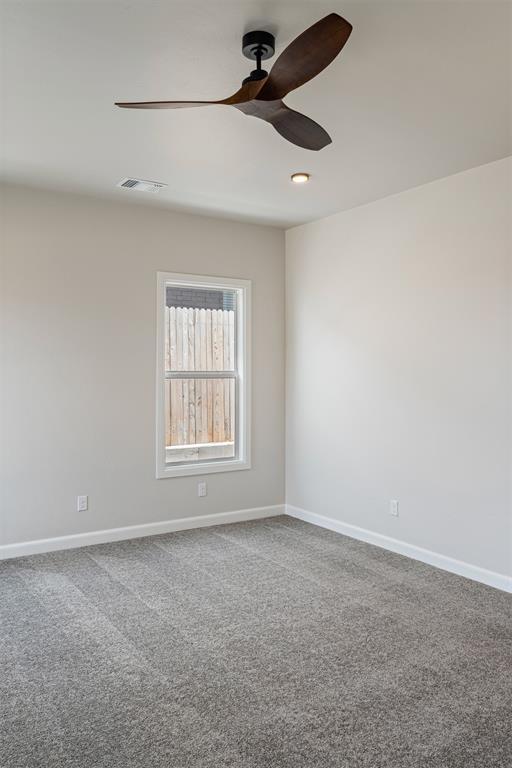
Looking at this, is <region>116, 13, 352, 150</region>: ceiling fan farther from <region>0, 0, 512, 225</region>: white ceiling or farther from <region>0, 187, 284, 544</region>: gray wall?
<region>0, 187, 284, 544</region>: gray wall

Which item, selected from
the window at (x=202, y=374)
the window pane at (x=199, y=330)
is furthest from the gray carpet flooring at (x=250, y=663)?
the window pane at (x=199, y=330)

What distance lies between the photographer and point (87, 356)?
14.7 ft

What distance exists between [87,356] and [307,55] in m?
3.08

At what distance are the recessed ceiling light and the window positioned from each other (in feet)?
4.38

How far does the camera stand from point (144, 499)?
476 centimetres

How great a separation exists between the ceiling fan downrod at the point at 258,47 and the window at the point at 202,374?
2.62 meters

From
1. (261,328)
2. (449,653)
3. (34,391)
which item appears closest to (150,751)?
(449,653)

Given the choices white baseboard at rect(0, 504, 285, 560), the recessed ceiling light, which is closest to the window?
white baseboard at rect(0, 504, 285, 560)

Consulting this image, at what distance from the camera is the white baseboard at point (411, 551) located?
3652 millimetres

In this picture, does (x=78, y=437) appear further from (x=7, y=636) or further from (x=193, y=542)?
(x=7, y=636)

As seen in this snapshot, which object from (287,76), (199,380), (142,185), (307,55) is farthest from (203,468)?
(307,55)

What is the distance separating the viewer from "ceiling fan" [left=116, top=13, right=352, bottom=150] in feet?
5.99

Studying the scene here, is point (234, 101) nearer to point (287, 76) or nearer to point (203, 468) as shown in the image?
point (287, 76)

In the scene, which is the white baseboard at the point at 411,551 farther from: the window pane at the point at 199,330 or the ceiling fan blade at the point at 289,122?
the ceiling fan blade at the point at 289,122
